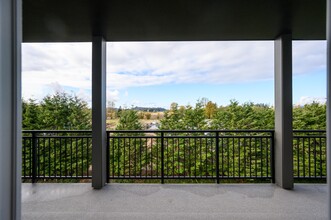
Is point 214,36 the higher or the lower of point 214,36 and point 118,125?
the higher

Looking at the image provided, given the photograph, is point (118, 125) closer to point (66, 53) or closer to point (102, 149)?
point (102, 149)

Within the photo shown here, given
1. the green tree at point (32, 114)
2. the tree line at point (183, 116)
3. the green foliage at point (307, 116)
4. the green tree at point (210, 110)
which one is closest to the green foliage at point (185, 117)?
the tree line at point (183, 116)

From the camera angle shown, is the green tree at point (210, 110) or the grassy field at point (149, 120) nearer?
the grassy field at point (149, 120)

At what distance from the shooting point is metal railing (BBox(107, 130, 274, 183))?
4.04m

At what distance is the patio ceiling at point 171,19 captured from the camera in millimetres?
2559

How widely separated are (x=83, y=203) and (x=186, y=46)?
382 cm

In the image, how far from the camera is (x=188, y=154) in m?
4.37

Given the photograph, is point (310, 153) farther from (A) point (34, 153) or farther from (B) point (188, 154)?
(A) point (34, 153)

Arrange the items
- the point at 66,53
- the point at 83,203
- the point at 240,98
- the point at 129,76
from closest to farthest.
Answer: the point at 83,203
the point at 66,53
the point at 240,98
the point at 129,76

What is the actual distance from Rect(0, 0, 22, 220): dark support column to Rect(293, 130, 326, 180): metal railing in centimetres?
427

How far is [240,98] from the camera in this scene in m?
4.96

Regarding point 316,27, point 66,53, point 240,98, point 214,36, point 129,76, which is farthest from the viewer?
point 129,76

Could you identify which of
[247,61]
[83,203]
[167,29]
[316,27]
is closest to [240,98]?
[247,61]

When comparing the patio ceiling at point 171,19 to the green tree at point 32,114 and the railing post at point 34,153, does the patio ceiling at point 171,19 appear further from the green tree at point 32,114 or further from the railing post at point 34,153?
the railing post at point 34,153
